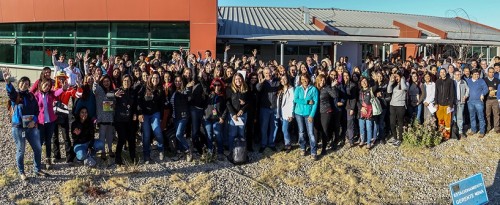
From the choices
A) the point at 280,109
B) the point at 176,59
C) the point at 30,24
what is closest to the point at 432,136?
the point at 280,109

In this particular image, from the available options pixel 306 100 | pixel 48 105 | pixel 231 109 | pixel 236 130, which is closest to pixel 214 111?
pixel 231 109

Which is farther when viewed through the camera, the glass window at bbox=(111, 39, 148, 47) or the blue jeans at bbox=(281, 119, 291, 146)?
the glass window at bbox=(111, 39, 148, 47)

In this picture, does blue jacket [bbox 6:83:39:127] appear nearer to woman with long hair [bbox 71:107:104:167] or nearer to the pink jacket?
the pink jacket

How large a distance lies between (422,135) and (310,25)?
16.7m

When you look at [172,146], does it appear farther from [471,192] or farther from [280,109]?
[471,192]

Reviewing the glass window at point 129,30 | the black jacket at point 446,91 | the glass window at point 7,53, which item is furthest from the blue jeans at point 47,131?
the glass window at point 7,53

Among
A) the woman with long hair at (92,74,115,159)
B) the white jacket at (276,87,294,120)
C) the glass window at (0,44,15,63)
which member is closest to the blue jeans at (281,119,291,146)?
the white jacket at (276,87,294,120)

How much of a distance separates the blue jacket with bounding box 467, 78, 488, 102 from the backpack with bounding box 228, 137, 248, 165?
206 inches

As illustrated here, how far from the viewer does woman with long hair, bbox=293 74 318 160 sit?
7801 mm

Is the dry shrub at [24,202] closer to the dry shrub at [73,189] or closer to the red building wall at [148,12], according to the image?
the dry shrub at [73,189]

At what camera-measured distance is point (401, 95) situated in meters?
8.46

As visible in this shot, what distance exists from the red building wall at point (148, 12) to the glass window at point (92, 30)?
0.45 meters

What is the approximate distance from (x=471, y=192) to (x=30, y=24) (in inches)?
752

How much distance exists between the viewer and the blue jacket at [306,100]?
7797mm
